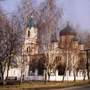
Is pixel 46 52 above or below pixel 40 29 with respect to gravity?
below

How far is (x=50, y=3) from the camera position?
157ft

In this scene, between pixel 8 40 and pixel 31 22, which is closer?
pixel 8 40

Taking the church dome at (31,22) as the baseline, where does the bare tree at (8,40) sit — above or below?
below

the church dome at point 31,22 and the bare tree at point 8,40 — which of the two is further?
the church dome at point 31,22

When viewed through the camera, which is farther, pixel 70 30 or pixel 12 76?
pixel 70 30

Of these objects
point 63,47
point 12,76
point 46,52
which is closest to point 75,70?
point 63,47

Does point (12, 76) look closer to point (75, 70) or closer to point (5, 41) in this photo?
point (75, 70)

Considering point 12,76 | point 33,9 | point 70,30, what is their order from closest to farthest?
point 33,9
point 12,76
point 70,30

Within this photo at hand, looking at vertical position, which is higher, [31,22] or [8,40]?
[31,22]

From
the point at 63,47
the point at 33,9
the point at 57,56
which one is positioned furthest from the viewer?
the point at 63,47

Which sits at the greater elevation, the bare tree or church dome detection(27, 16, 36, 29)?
church dome detection(27, 16, 36, 29)

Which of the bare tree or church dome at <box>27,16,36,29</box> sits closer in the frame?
the bare tree

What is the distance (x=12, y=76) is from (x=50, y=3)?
103 feet

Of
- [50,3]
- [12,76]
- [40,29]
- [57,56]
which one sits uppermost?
[50,3]
